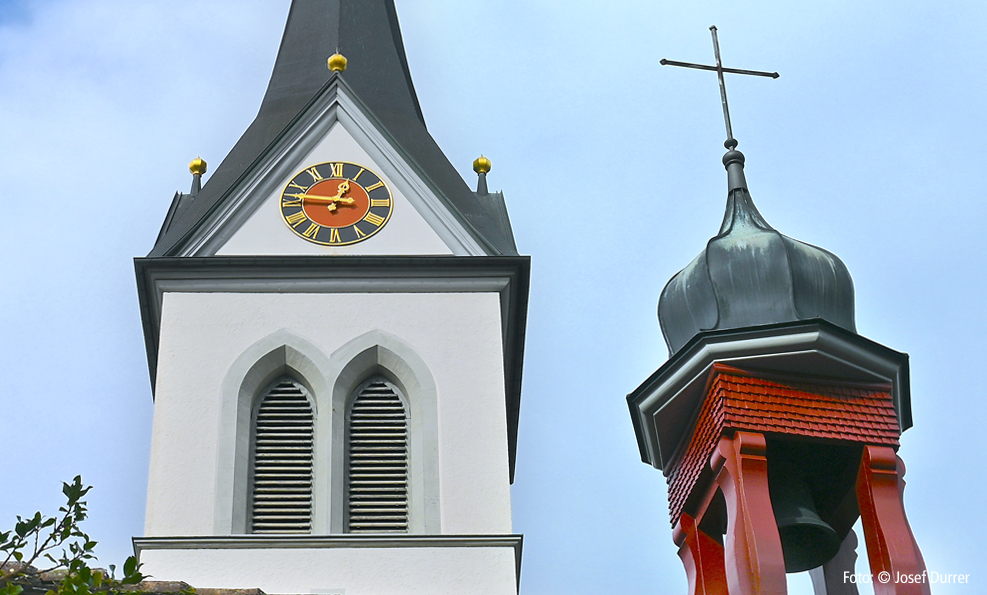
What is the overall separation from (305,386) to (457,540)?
101 inches

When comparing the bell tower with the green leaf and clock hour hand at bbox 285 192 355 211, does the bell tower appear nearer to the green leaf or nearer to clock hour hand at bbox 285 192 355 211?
clock hour hand at bbox 285 192 355 211

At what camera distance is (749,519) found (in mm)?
15531

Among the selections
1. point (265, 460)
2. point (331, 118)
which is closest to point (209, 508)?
point (265, 460)

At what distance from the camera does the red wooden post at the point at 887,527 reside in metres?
15.2

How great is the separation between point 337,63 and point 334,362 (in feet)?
14.3

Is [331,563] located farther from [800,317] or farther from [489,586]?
[800,317]

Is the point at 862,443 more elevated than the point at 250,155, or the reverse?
the point at 250,155

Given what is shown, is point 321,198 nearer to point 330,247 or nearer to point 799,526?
point 330,247

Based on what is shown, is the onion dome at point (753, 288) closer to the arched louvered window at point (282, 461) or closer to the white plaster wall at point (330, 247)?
the white plaster wall at point (330, 247)

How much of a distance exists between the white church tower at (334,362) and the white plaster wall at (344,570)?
18 mm

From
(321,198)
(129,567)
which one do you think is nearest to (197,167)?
(321,198)

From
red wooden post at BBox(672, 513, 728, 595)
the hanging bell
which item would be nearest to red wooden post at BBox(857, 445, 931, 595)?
the hanging bell

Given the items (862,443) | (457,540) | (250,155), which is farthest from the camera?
(250,155)

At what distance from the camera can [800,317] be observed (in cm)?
1666
